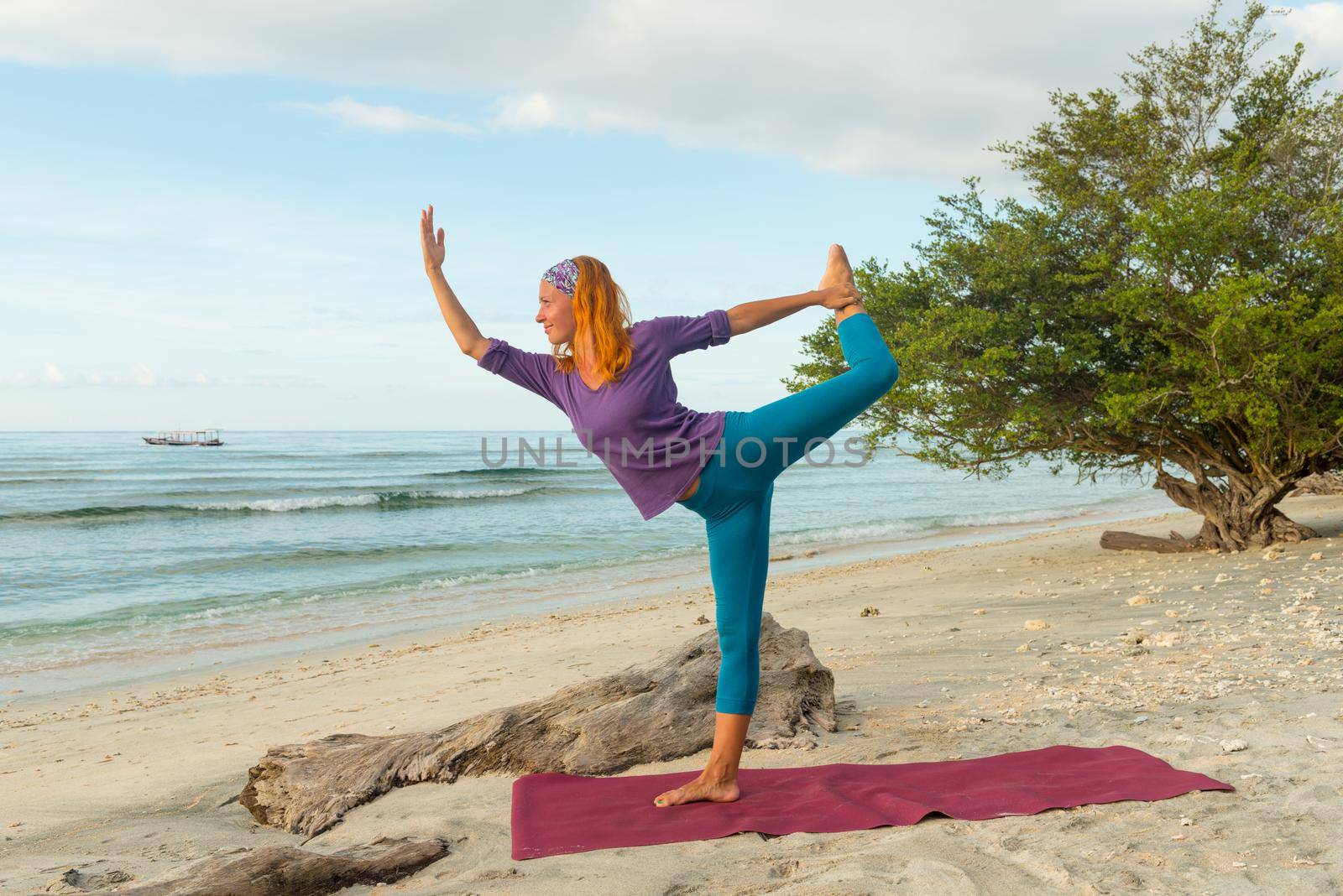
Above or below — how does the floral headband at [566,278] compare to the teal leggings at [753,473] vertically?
above

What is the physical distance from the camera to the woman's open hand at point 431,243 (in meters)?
3.97

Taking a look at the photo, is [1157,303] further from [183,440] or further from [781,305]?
[183,440]

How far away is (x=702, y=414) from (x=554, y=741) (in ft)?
6.38

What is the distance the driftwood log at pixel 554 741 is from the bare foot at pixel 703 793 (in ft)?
2.36

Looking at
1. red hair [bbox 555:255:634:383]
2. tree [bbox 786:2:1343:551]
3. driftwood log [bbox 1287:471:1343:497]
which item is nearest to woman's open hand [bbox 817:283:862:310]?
red hair [bbox 555:255:634:383]

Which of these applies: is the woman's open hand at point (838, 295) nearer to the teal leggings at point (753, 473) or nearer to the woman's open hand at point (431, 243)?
the teal leggings at point (753, 473)

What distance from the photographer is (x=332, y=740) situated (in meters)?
4.77

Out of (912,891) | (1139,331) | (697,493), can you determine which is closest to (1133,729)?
(912,891)

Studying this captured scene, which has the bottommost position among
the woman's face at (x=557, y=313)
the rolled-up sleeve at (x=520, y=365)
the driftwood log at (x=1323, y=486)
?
the driftwood log at (x=1323, y=486)

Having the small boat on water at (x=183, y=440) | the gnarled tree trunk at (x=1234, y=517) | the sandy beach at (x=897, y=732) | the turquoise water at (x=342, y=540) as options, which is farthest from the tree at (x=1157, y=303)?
the small boat on water at (x=183, y=440)

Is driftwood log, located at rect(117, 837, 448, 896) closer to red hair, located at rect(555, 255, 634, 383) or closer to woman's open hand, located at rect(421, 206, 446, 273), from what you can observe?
red hair, located at rect(555, 255, 634, 383)

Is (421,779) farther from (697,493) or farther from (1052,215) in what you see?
(1052,215)

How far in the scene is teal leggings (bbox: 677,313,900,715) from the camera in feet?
11.7

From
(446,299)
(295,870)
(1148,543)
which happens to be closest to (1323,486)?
(1148,543)
